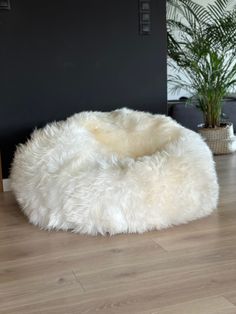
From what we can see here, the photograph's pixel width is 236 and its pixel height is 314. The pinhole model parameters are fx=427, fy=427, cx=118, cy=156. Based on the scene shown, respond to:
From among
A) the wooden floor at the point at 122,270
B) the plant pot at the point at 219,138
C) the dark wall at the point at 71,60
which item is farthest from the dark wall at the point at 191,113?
the wooden floor at the point at 122,270

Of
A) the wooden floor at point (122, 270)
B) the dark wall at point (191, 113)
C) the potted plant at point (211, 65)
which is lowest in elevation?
the wooden floor at point (122, 270)

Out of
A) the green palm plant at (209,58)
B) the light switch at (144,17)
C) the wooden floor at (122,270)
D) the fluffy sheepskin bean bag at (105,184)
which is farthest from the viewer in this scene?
the green palm plant at (209,58)

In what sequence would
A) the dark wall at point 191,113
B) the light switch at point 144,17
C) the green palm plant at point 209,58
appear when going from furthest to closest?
the dark wall at point 191,113, the green palm plant at point 209,58, the light switch at point 144,17

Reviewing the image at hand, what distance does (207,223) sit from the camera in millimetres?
2312

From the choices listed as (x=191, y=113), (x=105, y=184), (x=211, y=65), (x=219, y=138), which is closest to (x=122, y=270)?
(x=105, y=184)

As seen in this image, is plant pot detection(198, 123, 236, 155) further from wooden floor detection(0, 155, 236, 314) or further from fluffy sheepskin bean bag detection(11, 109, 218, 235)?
wooden floor detection(0, 155, 236, 314)

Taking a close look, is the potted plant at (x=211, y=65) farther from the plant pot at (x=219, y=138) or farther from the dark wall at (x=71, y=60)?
the dark wall at (x=71, y=60)

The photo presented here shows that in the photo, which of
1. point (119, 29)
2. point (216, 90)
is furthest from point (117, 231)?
point (216, 90)

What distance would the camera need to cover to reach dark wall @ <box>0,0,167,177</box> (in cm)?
302

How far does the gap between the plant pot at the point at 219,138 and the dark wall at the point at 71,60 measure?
2.60 feet

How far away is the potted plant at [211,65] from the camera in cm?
379

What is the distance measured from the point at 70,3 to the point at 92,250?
1884mm

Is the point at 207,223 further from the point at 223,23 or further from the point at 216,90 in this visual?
the point at 223,23

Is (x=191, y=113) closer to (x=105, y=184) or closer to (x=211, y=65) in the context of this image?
(x=211, y=65)
